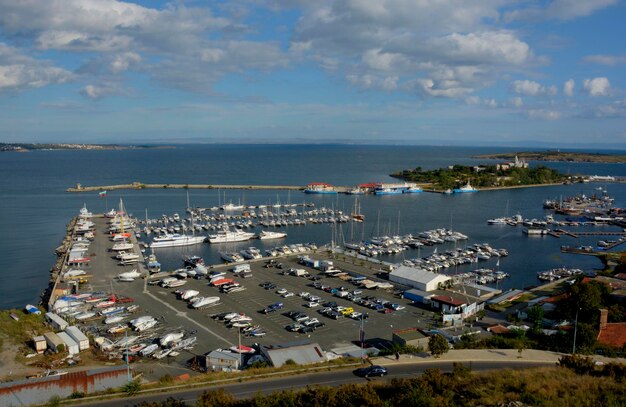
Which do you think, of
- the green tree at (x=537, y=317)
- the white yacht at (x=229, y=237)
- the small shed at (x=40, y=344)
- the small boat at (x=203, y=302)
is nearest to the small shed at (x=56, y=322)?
the small shed at (x=40, y=344)

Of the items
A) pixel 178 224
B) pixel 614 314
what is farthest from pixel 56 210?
pixel 614 314

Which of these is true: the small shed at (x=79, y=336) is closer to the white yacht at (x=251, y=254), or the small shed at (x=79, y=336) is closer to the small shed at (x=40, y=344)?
the small shed at (x=40, y=344)

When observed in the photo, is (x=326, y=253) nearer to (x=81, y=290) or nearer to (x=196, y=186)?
(x=81, y=290)

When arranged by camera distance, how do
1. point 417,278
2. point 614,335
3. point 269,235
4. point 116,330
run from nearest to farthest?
point 614,335 → point 116,330 → point 417,278 → point 269,235

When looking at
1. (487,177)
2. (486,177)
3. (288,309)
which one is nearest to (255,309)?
(288,309)

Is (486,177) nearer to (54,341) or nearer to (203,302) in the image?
(203,302)

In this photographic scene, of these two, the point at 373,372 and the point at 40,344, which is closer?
the point at 373,372
